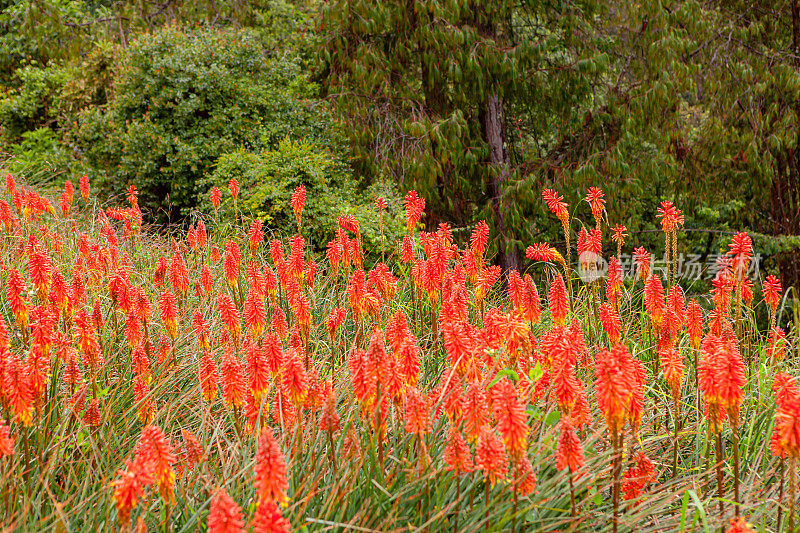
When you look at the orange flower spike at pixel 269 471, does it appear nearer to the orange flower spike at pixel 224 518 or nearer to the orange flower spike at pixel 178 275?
the orange flower spike at pixel 224 518

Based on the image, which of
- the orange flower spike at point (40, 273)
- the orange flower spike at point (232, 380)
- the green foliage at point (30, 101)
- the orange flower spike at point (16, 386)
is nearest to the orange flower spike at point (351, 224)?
the orange flower spike at point (40, 273)

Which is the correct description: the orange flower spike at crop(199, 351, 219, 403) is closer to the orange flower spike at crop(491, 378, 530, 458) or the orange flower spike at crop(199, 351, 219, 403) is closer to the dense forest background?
the orange flower spike at crop(491, 378, 530, 458)

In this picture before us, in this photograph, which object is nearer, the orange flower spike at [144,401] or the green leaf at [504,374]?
the green leaf at [504,374]

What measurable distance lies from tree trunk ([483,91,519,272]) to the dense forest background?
0.09 feet

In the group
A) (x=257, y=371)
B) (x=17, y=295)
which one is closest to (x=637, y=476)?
(x=257, y=371)

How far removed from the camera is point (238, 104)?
963 cm

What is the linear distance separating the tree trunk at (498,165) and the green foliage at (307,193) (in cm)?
159

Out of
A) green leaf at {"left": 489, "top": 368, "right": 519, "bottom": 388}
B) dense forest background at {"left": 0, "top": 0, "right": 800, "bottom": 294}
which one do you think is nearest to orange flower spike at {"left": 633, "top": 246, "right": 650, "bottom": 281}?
green leaf at {"left": 489, "top": 368, "right": 519, "bottom": 388}

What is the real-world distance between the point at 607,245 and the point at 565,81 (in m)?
4.49

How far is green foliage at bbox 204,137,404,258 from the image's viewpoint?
7621mm

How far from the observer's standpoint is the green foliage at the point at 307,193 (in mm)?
7621

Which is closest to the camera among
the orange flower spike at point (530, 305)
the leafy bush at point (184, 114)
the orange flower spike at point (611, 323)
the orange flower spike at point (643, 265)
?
the orange flower spike at point (530, 305)

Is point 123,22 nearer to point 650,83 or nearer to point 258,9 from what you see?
point 258,9

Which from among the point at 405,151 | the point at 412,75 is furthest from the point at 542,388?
the point at 412,75
